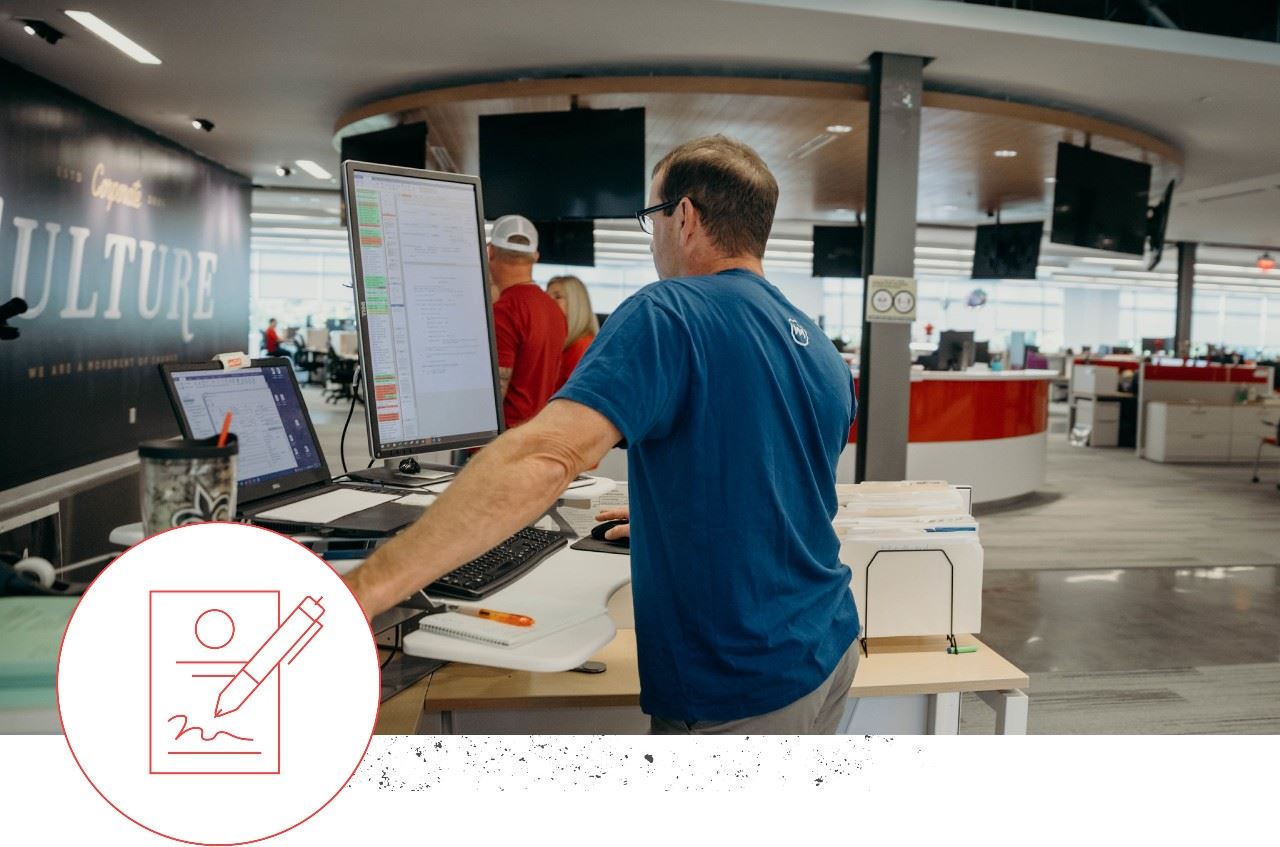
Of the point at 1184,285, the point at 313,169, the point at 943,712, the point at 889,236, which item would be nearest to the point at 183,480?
the point at 943,712

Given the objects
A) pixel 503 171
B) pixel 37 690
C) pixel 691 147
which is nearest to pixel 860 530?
pixel 691 147

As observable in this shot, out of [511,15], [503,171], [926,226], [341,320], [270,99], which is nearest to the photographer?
[511,15]

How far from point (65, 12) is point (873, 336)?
15.6 ft

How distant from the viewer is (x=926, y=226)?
12.0m

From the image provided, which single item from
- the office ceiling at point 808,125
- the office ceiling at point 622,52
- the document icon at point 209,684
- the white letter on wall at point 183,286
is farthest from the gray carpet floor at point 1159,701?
the white letter on wall at point 183,286

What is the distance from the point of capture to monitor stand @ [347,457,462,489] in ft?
6.22

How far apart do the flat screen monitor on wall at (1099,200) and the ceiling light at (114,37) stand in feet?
19.2

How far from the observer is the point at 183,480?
883mm

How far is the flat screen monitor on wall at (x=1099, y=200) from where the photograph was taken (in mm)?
6273

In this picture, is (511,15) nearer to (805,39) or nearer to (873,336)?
(805,39)

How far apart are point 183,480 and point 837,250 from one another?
10.3 meters

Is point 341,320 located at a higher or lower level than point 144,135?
lower

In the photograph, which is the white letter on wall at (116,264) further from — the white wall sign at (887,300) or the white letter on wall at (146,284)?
the white wall sign at (887,300)

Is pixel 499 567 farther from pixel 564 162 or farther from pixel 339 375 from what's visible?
pixel 339 375
